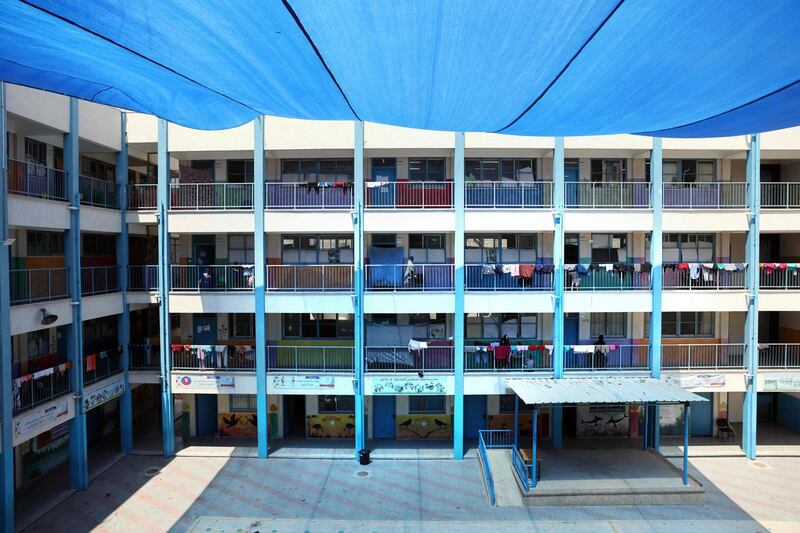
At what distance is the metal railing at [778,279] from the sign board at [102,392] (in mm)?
21000

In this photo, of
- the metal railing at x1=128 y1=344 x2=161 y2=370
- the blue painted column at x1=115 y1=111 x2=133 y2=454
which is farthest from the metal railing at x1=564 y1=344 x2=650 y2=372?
the blue painted column at x1=115 y1=111 x2=133 y2=454

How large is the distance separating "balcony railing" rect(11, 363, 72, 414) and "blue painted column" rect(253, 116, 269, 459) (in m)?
5.19

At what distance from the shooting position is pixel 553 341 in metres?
16.8

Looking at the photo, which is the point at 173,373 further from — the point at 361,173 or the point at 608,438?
the point at 608,438

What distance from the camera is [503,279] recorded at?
1655cm

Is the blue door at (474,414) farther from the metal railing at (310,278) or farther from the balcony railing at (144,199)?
the balcony railing at (144,199)

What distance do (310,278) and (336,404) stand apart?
4.79 m

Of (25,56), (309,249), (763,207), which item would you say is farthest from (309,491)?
(763,207)

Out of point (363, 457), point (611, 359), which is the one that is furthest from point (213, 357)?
point (611, 359)

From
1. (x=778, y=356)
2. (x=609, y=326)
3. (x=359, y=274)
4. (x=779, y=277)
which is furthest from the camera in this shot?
(x=609, y=326)

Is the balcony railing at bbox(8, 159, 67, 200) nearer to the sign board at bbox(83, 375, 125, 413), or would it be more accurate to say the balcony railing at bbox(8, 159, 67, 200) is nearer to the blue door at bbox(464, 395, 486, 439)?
the sign board at bbox(83, 375, 125, 413)

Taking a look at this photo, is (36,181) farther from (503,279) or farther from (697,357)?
(697,357)

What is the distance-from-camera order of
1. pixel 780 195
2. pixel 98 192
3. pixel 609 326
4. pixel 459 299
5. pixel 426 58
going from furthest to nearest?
pixel 609 326 < pixel 780 195 < pixel 98 192 < pixel 459 299 < pixel 426 58

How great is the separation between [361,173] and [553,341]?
27.6ft
